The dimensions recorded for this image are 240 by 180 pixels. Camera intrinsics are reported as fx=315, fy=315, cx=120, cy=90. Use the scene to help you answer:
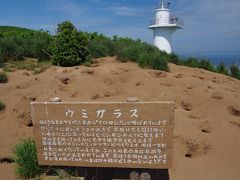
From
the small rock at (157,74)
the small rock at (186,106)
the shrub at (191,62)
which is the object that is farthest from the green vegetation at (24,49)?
the shrub at (191,62)

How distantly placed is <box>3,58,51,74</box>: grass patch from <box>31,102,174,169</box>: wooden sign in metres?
5.25

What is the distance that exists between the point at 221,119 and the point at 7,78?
5.52 meters

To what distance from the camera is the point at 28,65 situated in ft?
32.2

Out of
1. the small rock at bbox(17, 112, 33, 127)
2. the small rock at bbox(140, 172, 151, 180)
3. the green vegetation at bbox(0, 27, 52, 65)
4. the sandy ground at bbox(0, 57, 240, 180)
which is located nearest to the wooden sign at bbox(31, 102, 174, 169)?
the small rock at bbox(140, 172, 151, 180)

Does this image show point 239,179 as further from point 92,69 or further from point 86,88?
point 92,69

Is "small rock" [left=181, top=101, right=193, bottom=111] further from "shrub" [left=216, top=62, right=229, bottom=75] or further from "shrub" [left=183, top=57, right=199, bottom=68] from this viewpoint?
"shrub" [left=216, top=62, right=229, bottom=75]

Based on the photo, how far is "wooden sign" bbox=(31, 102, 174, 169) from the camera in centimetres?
388

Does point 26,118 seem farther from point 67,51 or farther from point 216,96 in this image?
point 216,96

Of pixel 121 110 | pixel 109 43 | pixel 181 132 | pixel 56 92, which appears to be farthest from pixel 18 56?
pixel 121 110

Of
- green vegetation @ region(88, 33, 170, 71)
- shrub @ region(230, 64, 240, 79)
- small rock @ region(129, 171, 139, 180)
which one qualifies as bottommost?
small rock @ region(129, 171, 139, 180)

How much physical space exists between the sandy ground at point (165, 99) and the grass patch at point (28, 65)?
329 mm

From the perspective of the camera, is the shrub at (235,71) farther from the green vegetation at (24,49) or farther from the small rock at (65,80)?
the small rock at (65,80)

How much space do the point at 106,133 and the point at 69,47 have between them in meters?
5.88

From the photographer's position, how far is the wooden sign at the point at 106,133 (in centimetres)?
388
